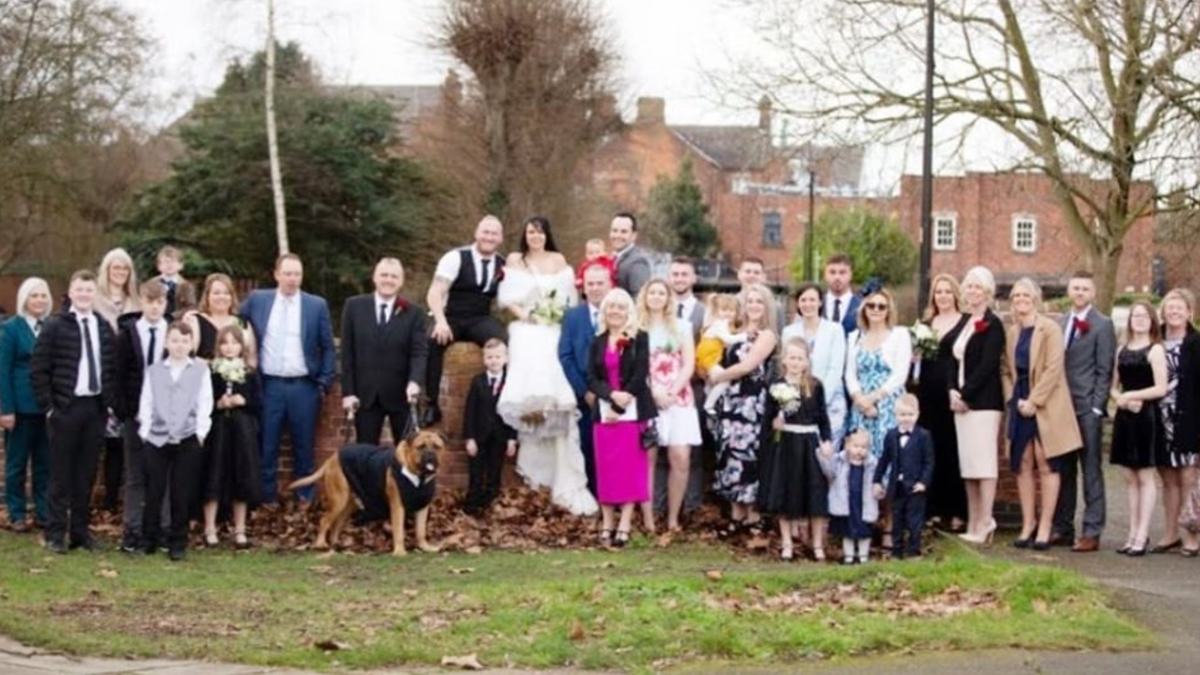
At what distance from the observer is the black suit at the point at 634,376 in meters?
14.6

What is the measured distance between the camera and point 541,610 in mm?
10805

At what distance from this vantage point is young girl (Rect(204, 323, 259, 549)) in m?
14.4

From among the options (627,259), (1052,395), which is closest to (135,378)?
(627,259)

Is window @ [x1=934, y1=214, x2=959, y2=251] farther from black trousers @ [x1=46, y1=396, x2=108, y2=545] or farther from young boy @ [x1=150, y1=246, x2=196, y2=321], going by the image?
black trousers @ [x1=46, y1=396, x2=108, y2=545]

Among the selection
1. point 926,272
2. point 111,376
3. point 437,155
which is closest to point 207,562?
point 111,376

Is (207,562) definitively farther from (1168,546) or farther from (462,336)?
(1168,546)

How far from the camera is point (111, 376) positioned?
14.0 m

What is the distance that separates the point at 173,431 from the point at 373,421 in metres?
1.89

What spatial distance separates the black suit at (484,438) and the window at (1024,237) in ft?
225

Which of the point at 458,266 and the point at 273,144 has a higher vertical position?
the point at 273,144

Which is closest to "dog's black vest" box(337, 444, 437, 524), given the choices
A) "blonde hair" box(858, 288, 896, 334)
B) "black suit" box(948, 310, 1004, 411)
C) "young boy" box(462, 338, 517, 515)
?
"young boy" box(462, 338, 517, 515)

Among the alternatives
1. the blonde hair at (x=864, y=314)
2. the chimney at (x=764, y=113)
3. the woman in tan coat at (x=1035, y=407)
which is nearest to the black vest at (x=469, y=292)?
the blonde hair at (x=864, y=314)

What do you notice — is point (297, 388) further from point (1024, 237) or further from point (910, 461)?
point (1024, 237)

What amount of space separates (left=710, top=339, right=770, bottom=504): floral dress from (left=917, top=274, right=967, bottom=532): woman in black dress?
4.59ft
